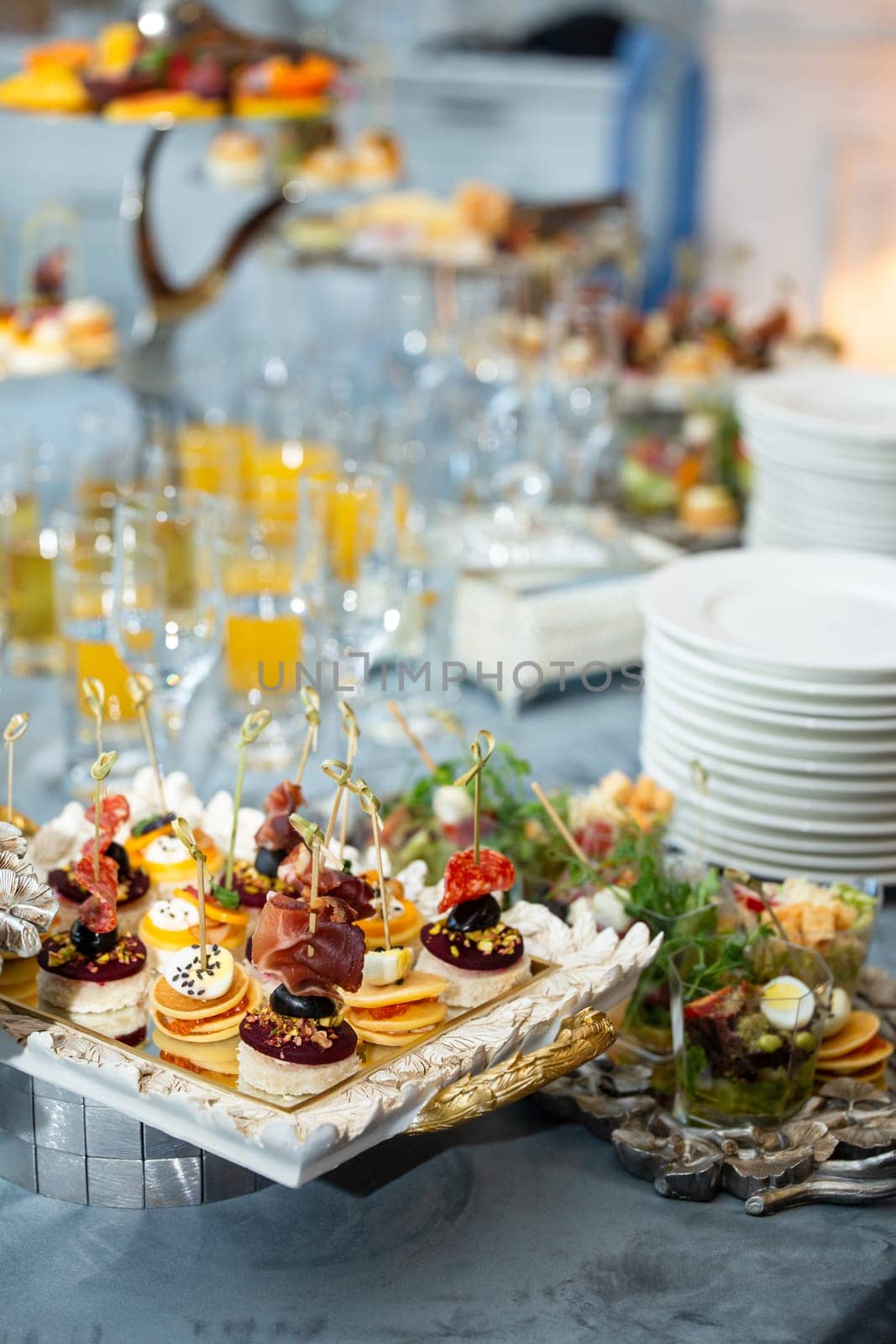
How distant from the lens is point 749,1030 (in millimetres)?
1010

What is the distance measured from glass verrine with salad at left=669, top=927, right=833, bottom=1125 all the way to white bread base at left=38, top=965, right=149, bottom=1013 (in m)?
0.34

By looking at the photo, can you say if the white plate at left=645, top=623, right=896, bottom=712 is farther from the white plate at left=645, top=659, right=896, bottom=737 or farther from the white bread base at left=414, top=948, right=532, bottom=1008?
the white bread base at left=414, top=948, right=532, bottom=1008

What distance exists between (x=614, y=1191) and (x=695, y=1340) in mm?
133

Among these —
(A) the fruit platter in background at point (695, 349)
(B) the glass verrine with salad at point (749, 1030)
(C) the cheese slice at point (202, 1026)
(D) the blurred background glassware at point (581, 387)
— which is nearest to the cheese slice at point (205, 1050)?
(C) the cheese slice at point (202, 1026)

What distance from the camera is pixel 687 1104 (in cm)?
103

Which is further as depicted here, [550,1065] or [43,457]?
[43,457]

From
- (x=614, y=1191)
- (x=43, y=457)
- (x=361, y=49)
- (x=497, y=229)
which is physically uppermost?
(x=361, y=49)

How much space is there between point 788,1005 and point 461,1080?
0.72 ft

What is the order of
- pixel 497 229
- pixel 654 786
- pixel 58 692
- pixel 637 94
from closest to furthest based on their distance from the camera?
pixel 654 786
pixel 58 692
pixel 497 229
pixel 637 94

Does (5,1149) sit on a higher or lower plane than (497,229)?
lower

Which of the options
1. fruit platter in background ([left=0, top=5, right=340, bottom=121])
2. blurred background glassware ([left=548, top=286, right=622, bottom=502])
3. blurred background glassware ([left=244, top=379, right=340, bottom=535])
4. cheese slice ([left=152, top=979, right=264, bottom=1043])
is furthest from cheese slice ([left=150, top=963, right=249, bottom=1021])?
fruit platter in background ([left=0, top=5, right=340, bottom=121])

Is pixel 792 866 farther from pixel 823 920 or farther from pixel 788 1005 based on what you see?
pixel 788 1005

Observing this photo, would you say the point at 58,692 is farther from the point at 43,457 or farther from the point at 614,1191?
the point at 614,1191

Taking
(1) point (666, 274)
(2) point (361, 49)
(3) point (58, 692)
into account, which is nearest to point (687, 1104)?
(3) point (58, 692)
